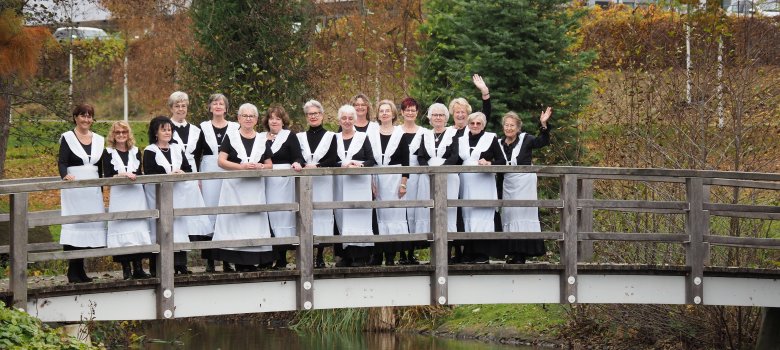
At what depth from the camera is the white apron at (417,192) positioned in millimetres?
13508

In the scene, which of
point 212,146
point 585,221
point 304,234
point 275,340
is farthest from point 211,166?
point 275,340

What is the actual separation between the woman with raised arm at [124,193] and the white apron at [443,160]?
2.70 meters

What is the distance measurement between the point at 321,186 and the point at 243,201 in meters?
0.77

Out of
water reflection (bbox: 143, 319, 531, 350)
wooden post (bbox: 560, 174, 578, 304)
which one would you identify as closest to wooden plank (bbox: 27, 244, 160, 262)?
wooden post (bbox: 560, 174, 578, 304)

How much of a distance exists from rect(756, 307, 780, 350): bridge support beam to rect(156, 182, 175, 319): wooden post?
262 inches

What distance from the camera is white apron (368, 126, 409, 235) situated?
1331 cm

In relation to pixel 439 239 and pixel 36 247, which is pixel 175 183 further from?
pixel 439 239

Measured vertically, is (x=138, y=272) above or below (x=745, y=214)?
below

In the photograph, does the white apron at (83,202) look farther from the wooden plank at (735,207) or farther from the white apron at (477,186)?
the wooden plank at (735,207)

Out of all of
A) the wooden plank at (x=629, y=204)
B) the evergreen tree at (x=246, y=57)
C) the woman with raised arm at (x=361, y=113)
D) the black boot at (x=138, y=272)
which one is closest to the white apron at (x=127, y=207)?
the black boot at (x=138, y=272)

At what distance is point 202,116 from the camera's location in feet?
66.7

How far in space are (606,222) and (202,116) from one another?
5.77 metres

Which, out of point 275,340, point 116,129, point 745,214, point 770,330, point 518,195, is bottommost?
point 275,340

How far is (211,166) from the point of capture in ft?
44.3
